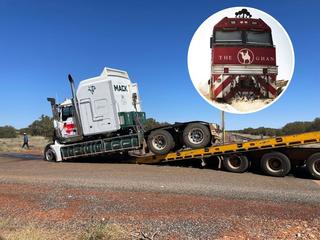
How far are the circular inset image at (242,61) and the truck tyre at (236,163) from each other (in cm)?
498

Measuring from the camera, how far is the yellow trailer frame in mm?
13367

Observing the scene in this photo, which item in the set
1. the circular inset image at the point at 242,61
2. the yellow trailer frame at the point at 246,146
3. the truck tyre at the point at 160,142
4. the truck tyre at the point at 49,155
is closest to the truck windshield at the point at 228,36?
the circular inset image at the point at 242,61

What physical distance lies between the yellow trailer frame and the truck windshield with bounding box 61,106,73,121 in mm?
5028

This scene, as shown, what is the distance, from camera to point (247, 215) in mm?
8141

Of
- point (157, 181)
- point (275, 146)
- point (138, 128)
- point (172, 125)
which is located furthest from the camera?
point (138, 128)

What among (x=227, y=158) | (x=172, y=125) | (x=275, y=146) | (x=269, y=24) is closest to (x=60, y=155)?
Result: (x=172, y=125)

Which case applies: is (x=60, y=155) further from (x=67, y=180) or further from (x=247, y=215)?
(x=247, y=215)

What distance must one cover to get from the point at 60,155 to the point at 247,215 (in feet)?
44.4

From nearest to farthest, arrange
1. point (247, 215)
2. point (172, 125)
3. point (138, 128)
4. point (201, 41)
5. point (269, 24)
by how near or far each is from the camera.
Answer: point (247, 215) → point (269, 24) → point (201, 41) → point (172, 125) → point (138, 128)

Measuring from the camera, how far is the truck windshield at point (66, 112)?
63.6 feet

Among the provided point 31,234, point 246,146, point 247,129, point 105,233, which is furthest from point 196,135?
point 247,129

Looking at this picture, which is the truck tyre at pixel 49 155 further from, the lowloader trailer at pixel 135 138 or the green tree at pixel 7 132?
the green tree at pixel 7 132

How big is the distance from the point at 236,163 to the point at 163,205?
21.3 feet

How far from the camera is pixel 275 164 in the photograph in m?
14.1
